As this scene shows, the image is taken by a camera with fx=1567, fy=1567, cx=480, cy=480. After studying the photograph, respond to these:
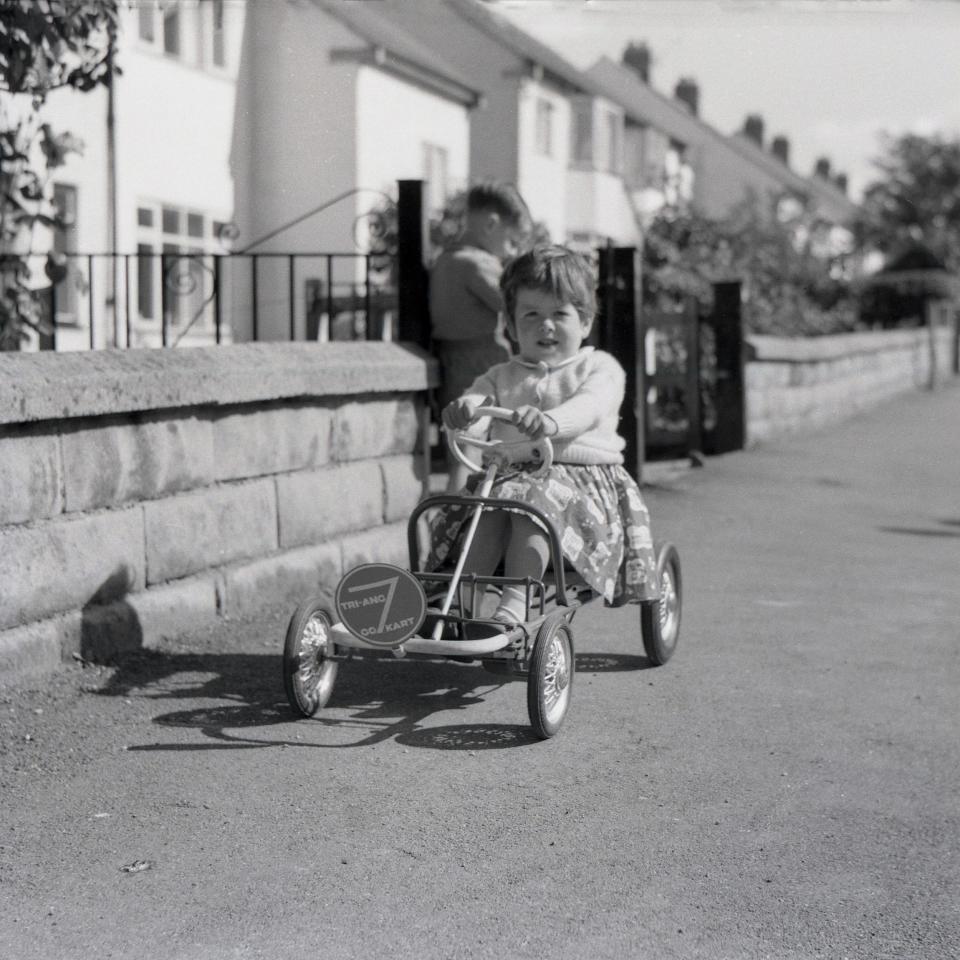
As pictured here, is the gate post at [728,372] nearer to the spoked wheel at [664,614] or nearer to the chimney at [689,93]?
the spoked wheel at [664,614]

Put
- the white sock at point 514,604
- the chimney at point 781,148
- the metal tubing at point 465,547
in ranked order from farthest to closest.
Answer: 1. the chimney at point 781,148
2. the white sock at point 514,604
3. the metal tubing at point 465,547

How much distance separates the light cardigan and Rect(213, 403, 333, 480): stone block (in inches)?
42.8

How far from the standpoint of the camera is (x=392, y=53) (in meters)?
24.7

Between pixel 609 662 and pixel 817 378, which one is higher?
pixel 817 378

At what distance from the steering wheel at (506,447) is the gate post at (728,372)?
8.28 meters

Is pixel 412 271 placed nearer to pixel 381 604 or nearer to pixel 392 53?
pixel 381 604

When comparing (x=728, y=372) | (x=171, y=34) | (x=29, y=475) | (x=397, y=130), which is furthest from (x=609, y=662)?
(x=397, y=130)

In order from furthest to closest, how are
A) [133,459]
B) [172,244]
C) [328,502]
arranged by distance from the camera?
[172,244], [328,502], [133,459]

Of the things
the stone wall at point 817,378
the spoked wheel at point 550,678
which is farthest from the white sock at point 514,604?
the stone wall at point 817,378

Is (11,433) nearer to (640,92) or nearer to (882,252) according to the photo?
(640,92)

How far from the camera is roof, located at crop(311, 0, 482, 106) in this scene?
24312mm

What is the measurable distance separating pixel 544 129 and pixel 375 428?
2870 cm

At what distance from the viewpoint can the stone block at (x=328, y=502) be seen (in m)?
6.14

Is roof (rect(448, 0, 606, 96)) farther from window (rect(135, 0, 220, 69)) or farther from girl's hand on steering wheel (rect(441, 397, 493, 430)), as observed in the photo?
girl's hand on steering wheel (rect(441, 397, 493, 430))
